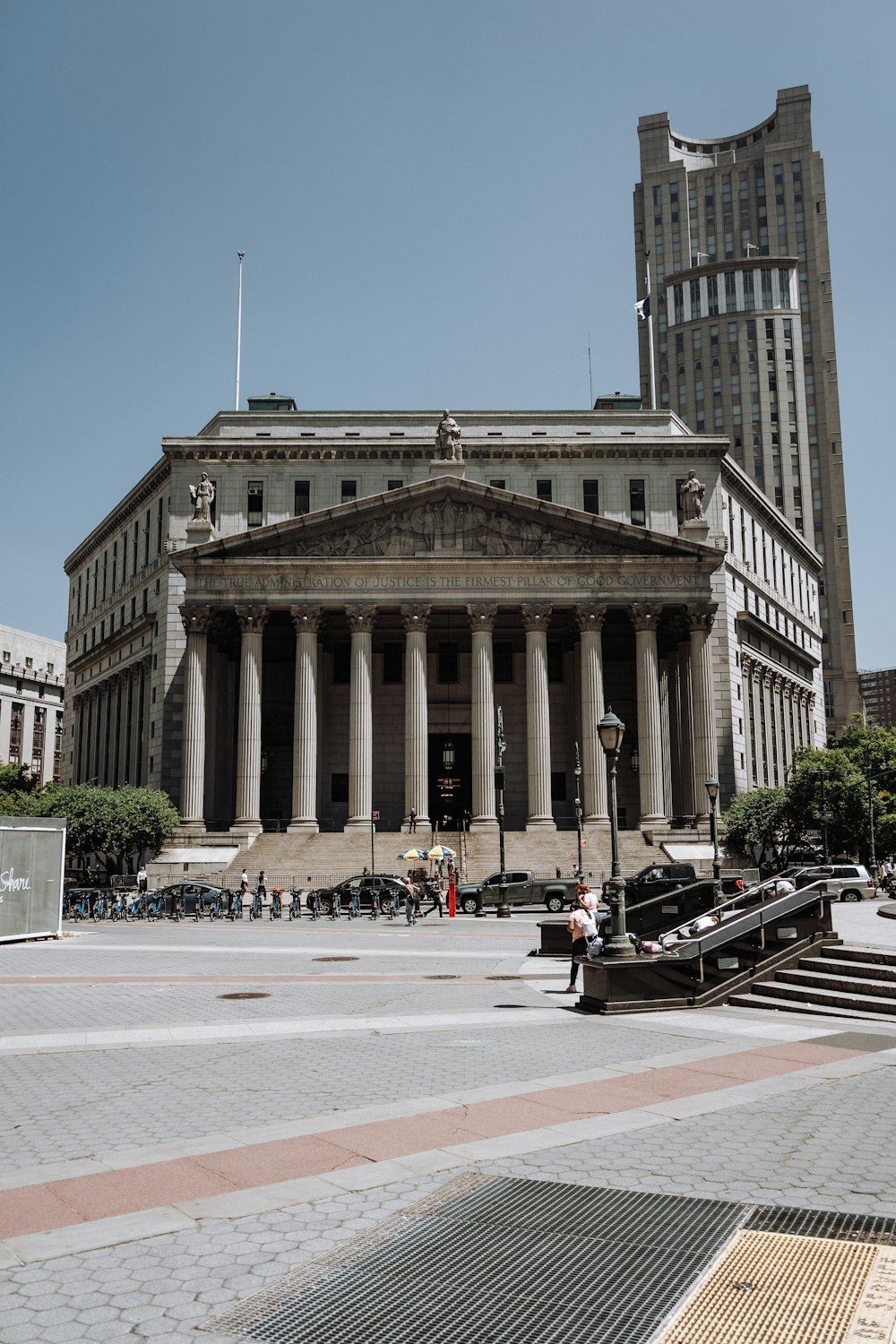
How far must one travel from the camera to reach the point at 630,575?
59938 mm

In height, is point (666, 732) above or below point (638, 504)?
below

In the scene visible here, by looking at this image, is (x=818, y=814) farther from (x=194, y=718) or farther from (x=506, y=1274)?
(x=506, y=1274)

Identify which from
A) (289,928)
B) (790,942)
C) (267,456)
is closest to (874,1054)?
(790,942)

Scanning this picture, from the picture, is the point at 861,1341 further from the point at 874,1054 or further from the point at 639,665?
the point at 639,665

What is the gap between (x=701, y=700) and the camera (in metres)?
59.9

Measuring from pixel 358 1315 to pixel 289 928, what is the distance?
106 feet

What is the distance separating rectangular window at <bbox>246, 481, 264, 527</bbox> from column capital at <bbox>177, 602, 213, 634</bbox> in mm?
13769

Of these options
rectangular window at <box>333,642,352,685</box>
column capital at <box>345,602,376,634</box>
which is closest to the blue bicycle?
column capital at <box>345,602,376,634</box>

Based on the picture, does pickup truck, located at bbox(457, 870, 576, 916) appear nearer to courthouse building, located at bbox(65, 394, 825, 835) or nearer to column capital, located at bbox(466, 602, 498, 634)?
courthouse building, located at bbox(65, 394, 825, 835)

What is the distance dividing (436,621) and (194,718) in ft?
51.2

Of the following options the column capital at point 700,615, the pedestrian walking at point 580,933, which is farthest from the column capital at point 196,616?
the pedestrian walking at point 580,933

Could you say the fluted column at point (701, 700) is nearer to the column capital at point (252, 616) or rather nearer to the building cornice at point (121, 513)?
the column capital at point (252, 616)

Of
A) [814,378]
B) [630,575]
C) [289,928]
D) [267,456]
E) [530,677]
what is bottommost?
[289,928]

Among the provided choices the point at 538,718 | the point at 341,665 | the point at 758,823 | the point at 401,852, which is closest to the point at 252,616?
the point at 341,665
